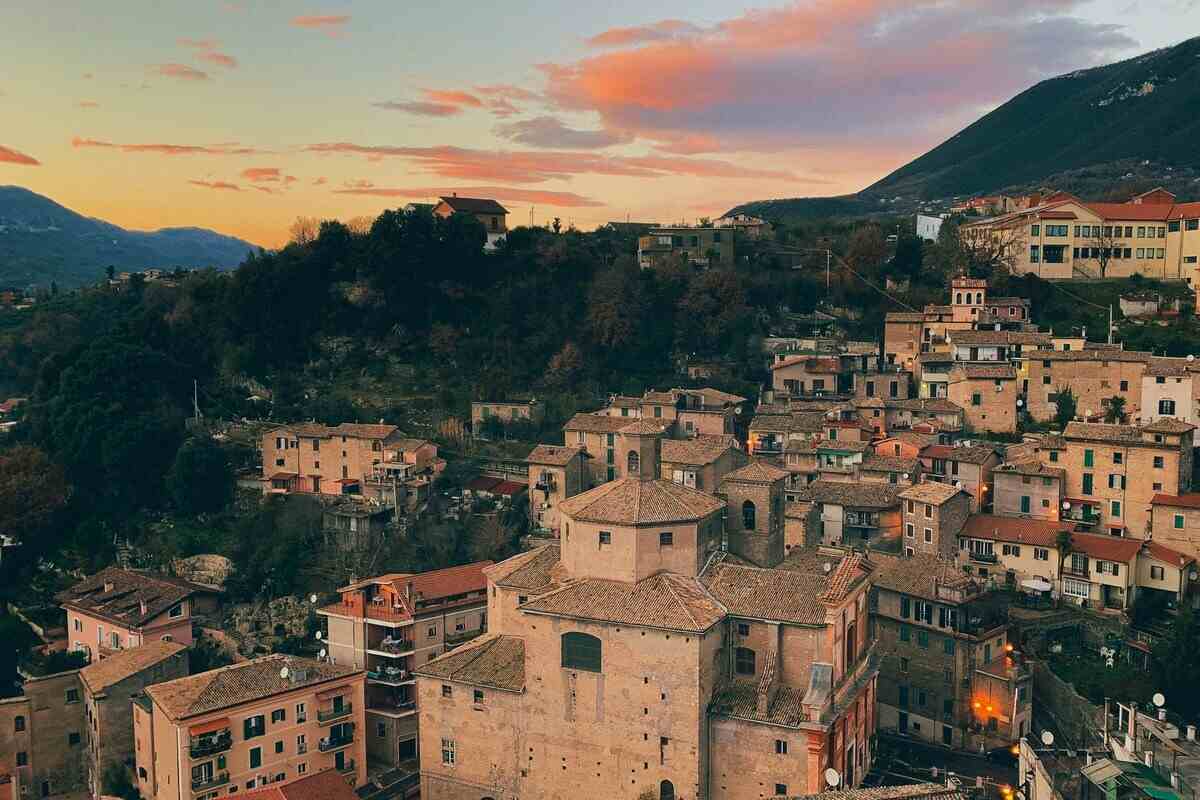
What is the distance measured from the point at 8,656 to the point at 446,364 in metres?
29.1

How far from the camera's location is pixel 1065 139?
452 feet

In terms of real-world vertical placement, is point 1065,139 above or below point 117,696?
above

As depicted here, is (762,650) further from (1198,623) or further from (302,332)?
(302,332)

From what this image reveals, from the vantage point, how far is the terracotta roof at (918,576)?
3865 centimetres

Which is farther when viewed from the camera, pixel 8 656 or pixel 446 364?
pixel 446 364

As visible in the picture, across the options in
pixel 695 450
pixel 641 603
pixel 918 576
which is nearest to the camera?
pixel 641 603

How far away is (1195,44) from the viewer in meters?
136

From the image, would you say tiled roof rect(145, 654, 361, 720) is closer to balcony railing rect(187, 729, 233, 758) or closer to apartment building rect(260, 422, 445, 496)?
balcony railing rect(187, 729, 233, 758)

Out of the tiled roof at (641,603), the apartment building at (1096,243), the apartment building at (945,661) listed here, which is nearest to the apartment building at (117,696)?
the tiled roof at (641,603)

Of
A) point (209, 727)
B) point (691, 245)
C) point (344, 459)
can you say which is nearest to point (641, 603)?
point (209, 727)

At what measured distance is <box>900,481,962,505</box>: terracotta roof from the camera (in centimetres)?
4388

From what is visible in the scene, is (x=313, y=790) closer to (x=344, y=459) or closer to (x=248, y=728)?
(x=248, y=728)

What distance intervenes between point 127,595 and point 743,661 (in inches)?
1088

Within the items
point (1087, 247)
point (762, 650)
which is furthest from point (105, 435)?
point (1087, 247)
